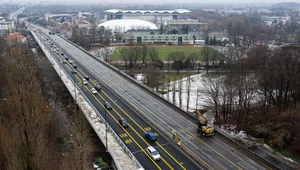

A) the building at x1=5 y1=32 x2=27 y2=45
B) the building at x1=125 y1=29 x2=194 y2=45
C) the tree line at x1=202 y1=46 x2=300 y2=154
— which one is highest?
the building at x1=5 y1=32 x2=27 y2=45

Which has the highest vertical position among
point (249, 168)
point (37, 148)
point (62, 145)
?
point (37, 148)

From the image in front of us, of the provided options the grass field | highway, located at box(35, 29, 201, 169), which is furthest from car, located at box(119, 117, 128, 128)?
the grass field

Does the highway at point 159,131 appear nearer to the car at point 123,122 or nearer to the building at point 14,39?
the car at point 123,122

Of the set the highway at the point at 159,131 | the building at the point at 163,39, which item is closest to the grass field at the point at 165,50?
the building at the point at 163,39

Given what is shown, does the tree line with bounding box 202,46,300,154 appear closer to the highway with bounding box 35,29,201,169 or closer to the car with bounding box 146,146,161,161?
the highway with bounding box 35,29,201,169

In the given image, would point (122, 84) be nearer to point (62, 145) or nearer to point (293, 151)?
point (62, 145)

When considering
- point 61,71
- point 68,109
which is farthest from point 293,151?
point 61,71

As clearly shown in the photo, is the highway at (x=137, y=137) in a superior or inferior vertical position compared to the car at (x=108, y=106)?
inferior
